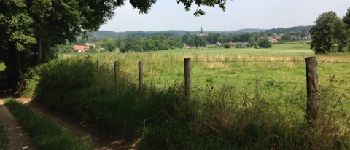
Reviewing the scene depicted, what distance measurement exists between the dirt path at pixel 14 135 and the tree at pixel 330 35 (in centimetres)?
8651

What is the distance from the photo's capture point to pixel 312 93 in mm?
7312

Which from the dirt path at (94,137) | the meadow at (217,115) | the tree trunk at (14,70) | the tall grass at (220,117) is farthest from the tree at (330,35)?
the tall grass at (220,117)

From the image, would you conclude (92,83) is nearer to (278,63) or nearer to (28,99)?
(28,99)

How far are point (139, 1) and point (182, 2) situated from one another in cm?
366

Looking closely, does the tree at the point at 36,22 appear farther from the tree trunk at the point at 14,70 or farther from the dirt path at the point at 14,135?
the dirt path at the point at 14,135

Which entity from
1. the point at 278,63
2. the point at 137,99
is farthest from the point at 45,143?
the point at 278,63

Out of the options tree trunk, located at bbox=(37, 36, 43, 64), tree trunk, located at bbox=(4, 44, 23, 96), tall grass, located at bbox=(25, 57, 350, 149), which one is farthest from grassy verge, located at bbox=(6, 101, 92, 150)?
tree trunk, located at bbox=(37, 36, 43, 64)

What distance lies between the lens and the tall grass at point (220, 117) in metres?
7.20

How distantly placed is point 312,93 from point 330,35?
313 feet

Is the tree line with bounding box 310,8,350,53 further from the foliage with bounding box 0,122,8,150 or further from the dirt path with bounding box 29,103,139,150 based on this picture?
the foliage with bounding box 0,122,8,150

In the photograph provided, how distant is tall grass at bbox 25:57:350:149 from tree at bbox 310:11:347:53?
88.6 meters

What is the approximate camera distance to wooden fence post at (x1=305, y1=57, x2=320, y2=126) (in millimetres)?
7199

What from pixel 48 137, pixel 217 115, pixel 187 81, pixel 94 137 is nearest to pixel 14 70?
pixel 94 137

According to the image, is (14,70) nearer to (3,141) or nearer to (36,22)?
(36,22)
